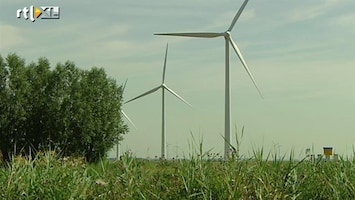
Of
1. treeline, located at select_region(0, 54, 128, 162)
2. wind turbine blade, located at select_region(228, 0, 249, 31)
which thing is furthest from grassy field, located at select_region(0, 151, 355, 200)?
treeline, located at select_region(0, 54, 128, 162)

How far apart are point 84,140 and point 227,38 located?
666 inches

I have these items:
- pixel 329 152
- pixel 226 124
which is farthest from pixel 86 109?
pixel 329 152

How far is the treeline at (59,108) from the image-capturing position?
→ 147 feet

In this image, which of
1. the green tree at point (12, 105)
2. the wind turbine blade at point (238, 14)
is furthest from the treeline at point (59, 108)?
the wind turbine blade at point (238, 14)

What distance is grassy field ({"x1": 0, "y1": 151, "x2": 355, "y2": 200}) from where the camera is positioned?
999 centimetres

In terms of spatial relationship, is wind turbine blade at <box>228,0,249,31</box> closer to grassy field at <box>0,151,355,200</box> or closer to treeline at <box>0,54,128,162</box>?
treeline at <box>0,54,128,162</box>

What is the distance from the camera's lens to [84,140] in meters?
44.5

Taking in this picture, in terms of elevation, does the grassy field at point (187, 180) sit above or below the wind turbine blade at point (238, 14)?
below

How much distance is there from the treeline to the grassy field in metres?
32.4

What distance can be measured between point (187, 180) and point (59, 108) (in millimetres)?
35917

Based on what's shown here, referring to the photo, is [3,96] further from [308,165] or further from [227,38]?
[308,165]

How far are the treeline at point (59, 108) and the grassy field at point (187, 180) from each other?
106ft

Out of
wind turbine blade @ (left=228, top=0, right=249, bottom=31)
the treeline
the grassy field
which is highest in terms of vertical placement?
wind turbine blade @ (left=228, top=0, right=249, bottom=31)

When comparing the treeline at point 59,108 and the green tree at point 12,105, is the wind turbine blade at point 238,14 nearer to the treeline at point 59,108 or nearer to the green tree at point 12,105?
the treeline at point 59,108
